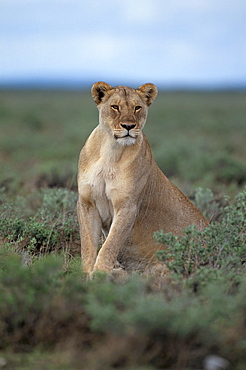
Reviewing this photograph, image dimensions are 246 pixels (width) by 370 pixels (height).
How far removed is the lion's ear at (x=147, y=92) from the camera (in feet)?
19.0

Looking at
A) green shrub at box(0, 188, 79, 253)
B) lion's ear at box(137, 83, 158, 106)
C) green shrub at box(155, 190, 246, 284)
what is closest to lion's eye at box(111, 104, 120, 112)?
lion's ear at box(137, 83, 158, 106)

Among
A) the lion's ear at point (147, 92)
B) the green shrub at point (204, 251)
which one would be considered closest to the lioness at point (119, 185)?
the lion's ear at point (147, 92)

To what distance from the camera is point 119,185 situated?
5.44 m

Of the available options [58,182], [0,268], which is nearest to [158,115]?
[58,182]

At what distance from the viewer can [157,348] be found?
373 centimetres

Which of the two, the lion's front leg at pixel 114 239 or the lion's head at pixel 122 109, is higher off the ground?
the lion's head at pixel 122 109

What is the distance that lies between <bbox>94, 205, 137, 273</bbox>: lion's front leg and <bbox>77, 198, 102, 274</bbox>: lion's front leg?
0.71 feet

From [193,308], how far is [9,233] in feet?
10.5

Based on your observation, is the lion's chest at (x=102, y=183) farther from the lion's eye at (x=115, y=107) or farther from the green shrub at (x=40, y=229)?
the green shrub at (x=40, y=229)

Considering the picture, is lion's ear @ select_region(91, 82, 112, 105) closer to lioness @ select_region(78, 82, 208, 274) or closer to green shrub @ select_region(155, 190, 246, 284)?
lioness @ select_region(78, 82, 208, 274)

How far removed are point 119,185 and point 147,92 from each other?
1.09 metres

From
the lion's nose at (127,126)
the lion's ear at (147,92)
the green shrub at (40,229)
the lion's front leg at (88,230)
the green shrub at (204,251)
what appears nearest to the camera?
the green shrub at (204,251)

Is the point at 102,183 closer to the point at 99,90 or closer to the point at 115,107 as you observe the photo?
the point at 115,107

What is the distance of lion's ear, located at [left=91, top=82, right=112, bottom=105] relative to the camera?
5.66 meters
